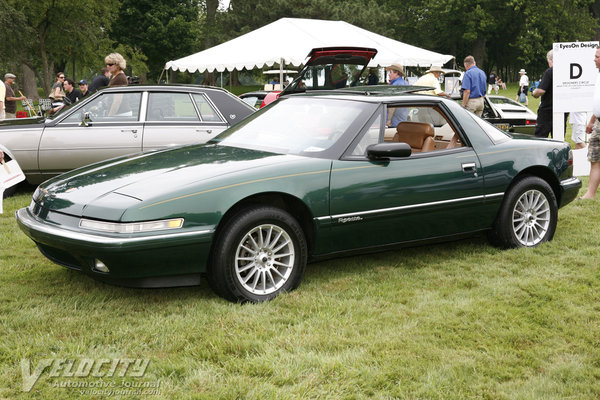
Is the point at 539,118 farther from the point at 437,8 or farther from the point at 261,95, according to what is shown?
the point at 437,8

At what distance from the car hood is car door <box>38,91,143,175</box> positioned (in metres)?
3.18

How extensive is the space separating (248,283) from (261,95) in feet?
43.8

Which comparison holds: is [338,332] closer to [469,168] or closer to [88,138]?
[469,168]

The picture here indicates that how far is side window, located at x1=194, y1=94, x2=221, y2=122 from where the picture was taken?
821 centimetres

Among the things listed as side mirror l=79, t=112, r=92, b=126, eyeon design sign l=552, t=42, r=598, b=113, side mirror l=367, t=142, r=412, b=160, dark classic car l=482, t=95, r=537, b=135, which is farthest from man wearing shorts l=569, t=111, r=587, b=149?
side mirror l=79, t=112, r=92, b=126

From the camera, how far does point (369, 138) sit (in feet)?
15.4

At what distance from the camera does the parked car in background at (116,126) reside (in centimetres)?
789

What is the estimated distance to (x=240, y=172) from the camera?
4.20 metres

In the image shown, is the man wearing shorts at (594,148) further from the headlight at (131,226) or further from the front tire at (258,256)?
the headlight at (131,226)

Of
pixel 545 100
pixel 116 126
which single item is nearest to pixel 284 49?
pixel 545 100

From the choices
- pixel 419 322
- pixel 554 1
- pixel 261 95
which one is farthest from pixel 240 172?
pixel 554 1

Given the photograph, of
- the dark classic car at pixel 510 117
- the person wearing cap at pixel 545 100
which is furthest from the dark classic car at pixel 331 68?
the dark classic car at pixel 510 117

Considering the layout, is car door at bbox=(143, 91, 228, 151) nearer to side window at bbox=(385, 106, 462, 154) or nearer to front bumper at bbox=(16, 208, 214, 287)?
side window at bbox=(385, 106, 462, 154)

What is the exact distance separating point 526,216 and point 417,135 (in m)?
1.17
